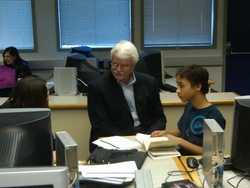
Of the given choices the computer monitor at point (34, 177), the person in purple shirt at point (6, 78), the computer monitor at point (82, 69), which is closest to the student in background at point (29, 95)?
the computer monitor at point (34, 177)

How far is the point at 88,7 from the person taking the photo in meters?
5.24

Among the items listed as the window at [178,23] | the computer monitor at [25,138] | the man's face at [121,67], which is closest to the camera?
the computer monitor at [25,138]

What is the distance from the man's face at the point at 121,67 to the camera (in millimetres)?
2396

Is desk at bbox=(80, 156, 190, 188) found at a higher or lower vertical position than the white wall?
lower

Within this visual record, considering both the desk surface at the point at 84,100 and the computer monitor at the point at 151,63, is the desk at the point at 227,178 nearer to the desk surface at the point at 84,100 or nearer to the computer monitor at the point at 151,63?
the desk surface at the point at 84,100

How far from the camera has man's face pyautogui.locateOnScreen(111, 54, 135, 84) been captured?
240 cm

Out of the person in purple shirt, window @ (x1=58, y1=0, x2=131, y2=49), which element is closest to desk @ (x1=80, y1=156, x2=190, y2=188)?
the person in purple shirt

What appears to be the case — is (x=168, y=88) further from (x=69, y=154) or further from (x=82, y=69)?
(x=69, y=154)

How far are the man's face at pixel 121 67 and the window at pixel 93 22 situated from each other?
9.79ft

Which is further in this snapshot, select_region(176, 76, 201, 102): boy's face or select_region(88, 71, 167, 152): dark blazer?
select_region(88, 71, 167, 152): dark blazer

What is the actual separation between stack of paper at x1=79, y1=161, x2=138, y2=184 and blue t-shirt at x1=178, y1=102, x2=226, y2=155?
0.47 metres

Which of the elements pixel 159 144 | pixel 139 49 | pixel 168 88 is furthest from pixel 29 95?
pixel 139 49

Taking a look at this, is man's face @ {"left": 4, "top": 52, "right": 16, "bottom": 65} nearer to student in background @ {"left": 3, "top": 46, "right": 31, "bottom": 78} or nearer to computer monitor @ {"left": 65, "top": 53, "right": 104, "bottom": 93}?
student in background @ {"left": 3, "top": 46, "right": 31, "bottom": 78}

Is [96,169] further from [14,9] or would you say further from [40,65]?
[14,9]
